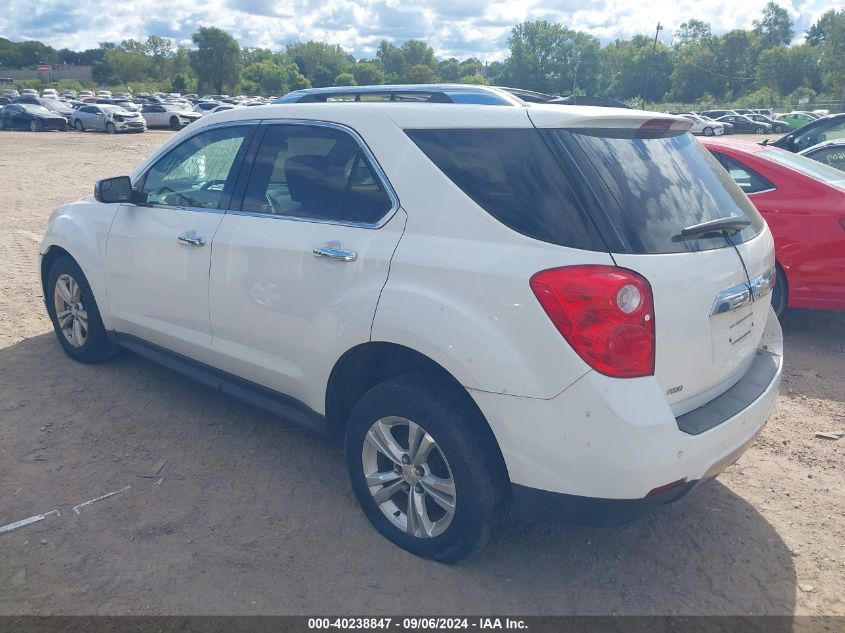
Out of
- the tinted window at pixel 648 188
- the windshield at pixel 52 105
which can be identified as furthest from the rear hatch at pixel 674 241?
the windshield at pixel 52 105

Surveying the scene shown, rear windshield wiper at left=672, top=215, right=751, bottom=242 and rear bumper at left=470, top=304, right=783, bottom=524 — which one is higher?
rear windshield wiper at left=672, top=215, right=751, bottom=242

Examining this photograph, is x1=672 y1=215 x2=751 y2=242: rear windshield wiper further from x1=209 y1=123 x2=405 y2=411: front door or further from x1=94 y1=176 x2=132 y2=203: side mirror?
x1=94 y1=176 x2=132 y2=203: side mirror

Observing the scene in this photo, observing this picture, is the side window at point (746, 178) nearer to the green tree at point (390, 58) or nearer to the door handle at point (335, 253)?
the door handle at point (335, 253)

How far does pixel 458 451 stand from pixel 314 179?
1503mm

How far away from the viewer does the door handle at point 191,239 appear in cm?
381

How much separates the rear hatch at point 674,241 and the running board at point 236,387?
1.62m

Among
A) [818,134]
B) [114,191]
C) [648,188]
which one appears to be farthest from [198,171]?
[818,134]

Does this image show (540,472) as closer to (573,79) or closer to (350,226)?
(350,226)

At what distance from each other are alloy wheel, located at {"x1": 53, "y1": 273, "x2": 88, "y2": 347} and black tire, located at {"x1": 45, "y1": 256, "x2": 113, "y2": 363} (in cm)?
3

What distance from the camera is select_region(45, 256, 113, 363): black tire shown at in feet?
15.9

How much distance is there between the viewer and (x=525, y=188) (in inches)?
107

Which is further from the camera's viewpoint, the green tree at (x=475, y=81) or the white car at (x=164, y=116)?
the white car at (x=164, y=116)

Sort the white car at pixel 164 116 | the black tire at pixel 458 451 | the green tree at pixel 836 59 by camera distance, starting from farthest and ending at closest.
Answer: the green tree at pixel 836 59 < the white car at pixel 164 116 < the black tire at pixel 458 451

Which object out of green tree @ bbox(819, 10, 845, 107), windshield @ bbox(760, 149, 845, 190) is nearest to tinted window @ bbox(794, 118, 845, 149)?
windshield @ bbox(760, 149, 845, 190)
